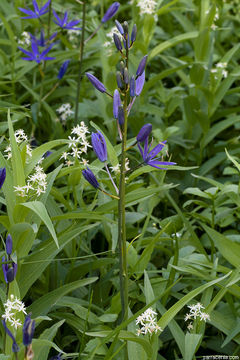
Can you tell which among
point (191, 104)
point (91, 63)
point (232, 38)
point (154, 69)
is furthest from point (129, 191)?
point (232, 38)

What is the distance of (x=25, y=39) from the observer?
12.3 feet

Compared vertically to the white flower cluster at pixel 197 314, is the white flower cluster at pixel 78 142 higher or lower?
higher

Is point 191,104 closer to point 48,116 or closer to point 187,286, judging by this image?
point 48,116

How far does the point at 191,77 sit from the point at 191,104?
17 cm

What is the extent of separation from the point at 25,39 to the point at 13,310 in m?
2.45

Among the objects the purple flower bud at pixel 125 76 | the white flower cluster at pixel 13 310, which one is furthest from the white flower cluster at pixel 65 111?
the white flower cluster at pixel 13 310

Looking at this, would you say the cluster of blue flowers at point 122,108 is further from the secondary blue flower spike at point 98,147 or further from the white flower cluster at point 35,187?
the white flower cluster at point 35,187

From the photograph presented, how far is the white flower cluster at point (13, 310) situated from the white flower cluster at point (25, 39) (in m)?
2.32

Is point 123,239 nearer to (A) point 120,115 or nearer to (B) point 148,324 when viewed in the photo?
(B) point 148,324

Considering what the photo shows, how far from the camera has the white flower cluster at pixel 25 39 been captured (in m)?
3.66

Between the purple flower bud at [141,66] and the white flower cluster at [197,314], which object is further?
the white flower cluster at [197,314]

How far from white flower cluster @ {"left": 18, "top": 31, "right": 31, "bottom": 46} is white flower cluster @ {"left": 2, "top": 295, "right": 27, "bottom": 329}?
7.62 ft

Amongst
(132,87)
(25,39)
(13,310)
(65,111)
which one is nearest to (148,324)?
(13,310)

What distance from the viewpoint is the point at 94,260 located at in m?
2.25
